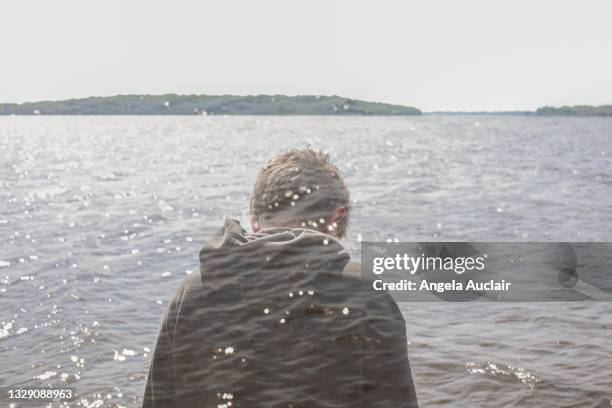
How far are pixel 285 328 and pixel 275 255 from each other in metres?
0.23

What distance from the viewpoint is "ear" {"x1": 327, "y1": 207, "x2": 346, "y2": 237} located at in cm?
213

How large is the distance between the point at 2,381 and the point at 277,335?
17.4 ft

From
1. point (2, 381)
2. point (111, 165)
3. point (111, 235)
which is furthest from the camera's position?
point (111, 165)

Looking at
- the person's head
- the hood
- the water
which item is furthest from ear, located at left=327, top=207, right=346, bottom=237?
the water

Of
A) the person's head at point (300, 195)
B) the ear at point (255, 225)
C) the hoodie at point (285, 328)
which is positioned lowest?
the hoodie at point (285, 328)

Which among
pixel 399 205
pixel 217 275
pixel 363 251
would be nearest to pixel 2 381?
pixel 363 251

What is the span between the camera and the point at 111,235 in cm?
1512

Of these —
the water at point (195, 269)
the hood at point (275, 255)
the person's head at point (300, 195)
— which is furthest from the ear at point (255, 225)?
the water at point (195, 269)

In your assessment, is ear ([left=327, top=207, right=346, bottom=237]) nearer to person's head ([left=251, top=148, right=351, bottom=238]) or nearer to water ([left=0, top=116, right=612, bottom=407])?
person's head ([left=251, top=148, right=351, bottom=238])

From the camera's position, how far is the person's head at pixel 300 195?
6.85ft

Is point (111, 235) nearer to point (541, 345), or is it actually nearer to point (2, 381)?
point (2, 381)

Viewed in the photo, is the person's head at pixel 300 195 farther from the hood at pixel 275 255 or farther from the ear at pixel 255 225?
the hood at pixel 275 255

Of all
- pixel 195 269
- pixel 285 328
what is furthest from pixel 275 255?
pixel 195 269

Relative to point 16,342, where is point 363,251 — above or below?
above
